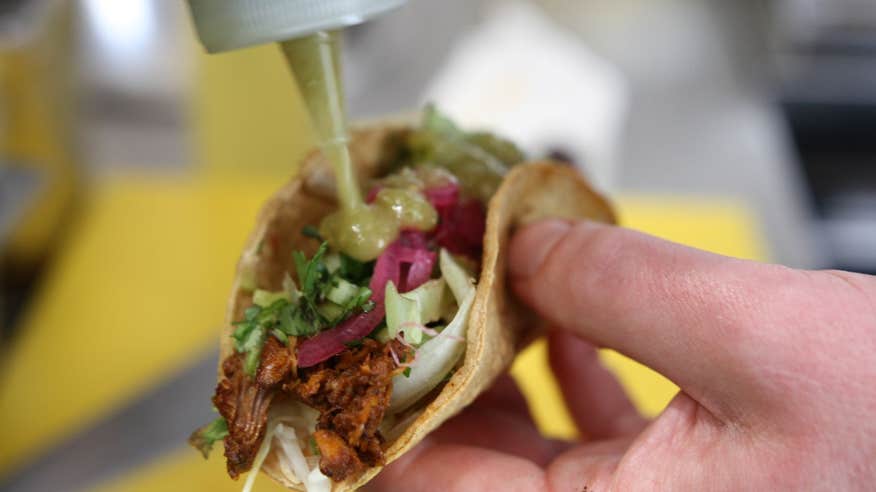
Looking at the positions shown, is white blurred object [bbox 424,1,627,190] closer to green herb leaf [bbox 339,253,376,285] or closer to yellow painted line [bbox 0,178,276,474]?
yellow painted line [bbox 0,178,276,474]

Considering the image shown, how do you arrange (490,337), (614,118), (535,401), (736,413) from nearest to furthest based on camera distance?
(736,413)
(490,337)
(535,401)
(614,118)

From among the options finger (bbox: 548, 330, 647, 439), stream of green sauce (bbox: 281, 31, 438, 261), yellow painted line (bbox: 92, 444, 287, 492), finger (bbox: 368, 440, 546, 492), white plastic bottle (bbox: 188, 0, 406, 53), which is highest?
white plastic bottle (bbox: 188, 0, 406, 53)

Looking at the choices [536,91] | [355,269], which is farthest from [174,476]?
[536,91]

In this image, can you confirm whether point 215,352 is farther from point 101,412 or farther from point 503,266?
point 503,266

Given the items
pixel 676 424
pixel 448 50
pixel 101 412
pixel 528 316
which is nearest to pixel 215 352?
pixel 101 412

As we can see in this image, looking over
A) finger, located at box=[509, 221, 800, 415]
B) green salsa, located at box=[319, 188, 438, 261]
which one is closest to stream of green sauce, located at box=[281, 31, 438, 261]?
green salsa, located at box=[319, 188, 438, 261]

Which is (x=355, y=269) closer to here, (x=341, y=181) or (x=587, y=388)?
(x=341, y=181)

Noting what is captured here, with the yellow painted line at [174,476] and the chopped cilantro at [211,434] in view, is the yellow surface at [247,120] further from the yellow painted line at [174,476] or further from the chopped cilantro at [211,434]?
the chopped cilantro at [211,434]
